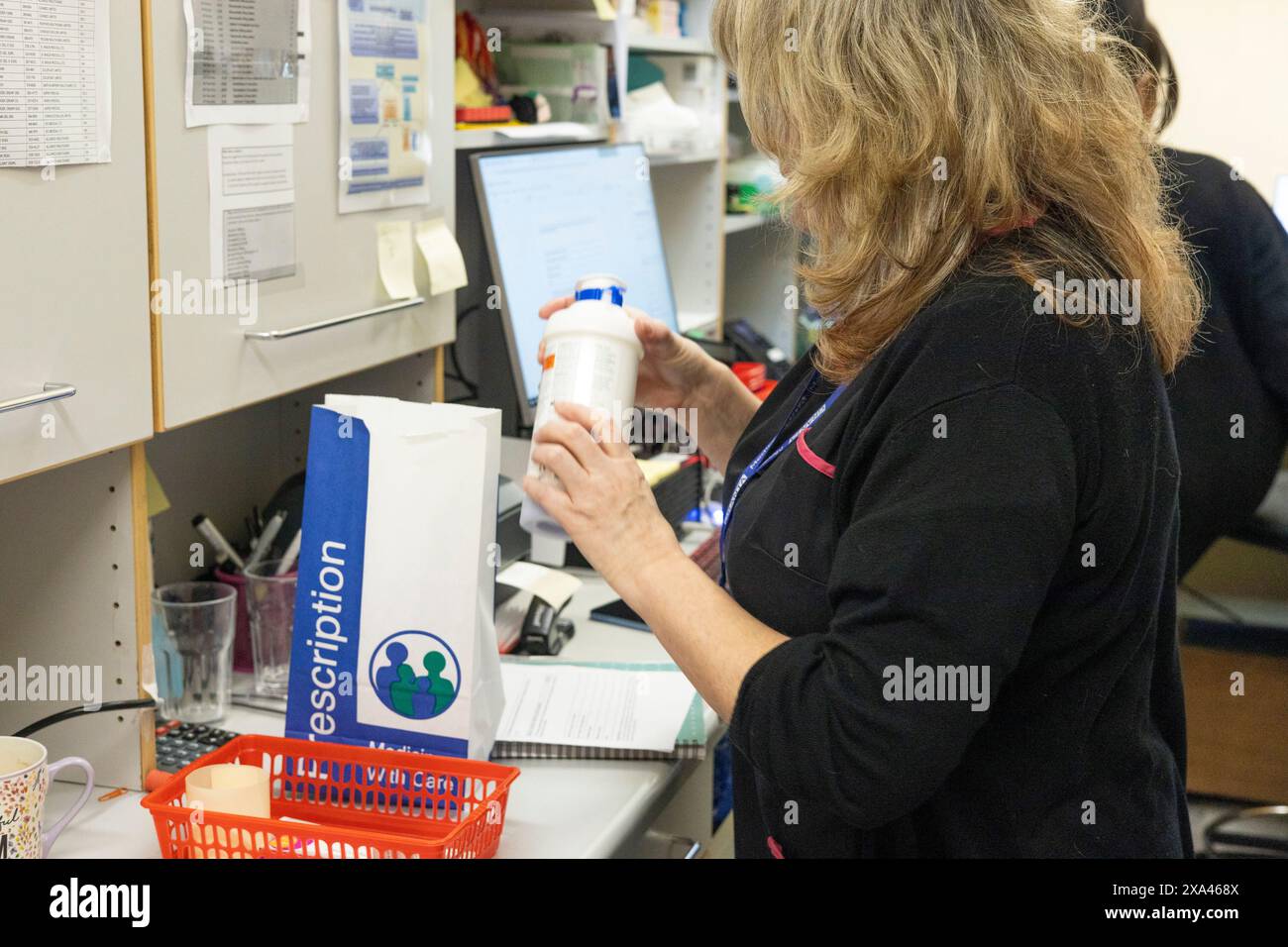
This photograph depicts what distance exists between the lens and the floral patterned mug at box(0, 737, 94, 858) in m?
0.97

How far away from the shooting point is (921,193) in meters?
0.89

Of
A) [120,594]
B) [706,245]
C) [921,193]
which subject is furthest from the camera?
[706,245]

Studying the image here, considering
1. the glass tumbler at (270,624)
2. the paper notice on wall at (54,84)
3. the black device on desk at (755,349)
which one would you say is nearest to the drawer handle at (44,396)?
the paper notice on wall at (54,84)

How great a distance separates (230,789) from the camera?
1052 mm

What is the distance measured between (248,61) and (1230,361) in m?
1.50

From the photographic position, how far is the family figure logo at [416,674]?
3.78ft

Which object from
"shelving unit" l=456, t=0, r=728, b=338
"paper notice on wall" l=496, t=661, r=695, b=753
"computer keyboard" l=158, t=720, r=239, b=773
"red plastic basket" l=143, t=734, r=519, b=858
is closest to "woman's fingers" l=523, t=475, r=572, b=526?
"red plastic basket" l=143, t=734, r=519, b=858

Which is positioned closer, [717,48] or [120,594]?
[717,48]

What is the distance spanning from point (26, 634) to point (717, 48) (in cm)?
80

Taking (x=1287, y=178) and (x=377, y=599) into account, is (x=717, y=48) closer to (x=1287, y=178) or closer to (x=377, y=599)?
(x=377, y=599)

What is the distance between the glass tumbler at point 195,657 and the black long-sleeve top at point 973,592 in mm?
625

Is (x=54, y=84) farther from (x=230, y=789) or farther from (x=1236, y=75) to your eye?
(x=1236, y=75)

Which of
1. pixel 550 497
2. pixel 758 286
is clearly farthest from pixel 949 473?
pixel 758 286
